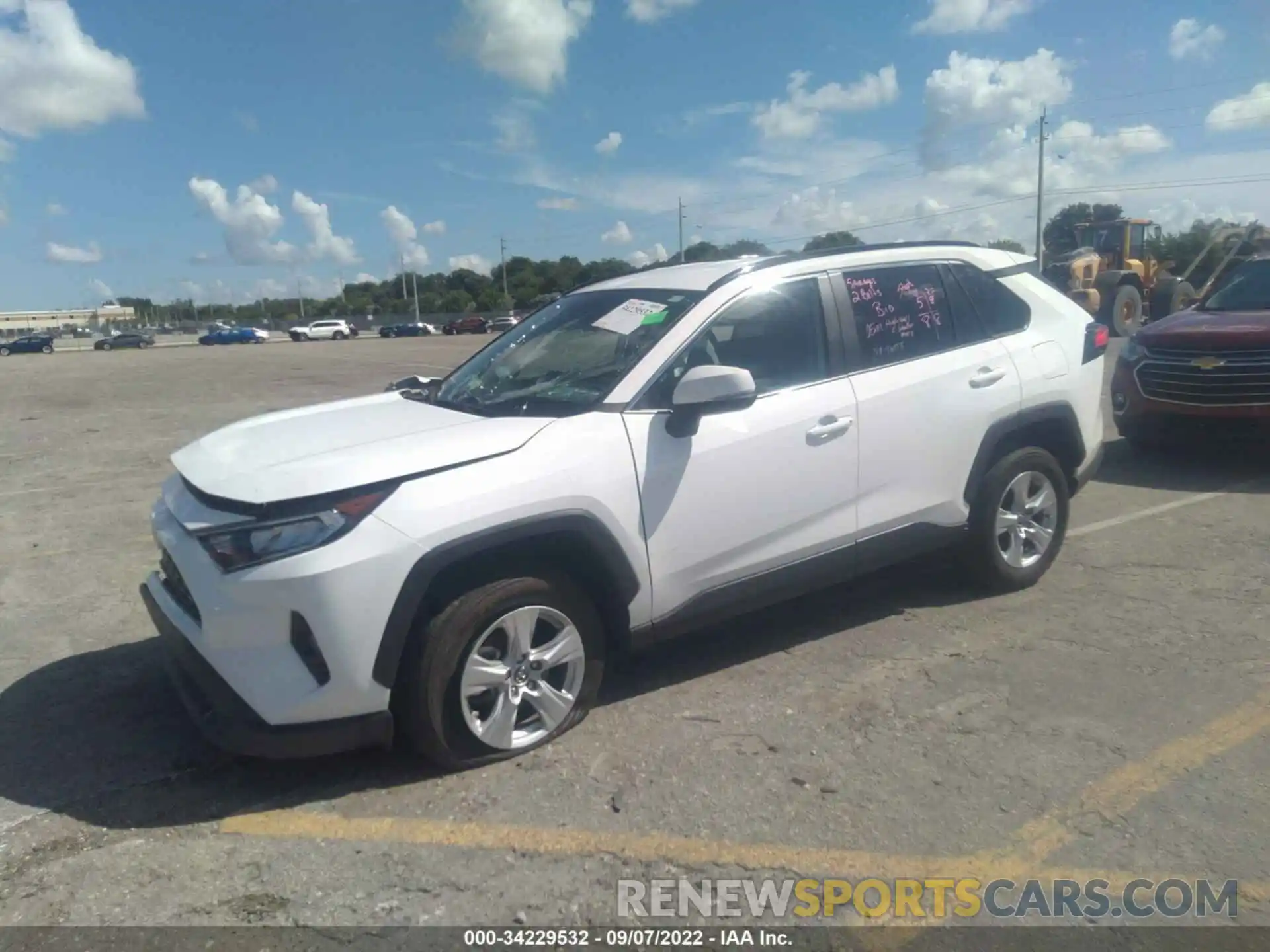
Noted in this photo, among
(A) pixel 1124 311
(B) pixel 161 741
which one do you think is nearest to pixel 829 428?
(B) pixel 161 741

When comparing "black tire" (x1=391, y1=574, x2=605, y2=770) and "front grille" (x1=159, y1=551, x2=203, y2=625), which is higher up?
"front grille" (x1=159, y1=551, x2=203, y2=625)

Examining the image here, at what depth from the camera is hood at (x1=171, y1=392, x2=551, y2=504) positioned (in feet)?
10.1

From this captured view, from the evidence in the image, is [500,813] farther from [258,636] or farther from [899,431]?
[899,431]

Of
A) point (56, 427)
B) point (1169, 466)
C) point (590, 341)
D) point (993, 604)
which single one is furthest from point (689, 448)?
point (56, 427)

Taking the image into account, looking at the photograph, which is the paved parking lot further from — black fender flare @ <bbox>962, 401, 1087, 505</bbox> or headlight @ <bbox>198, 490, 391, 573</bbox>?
headlight @ <bbox>198, 490, 391, 573</bbox>

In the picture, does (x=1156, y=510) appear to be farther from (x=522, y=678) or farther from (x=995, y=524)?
(x=522, y=678)

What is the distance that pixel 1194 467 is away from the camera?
8.03 meters

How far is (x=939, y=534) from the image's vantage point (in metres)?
4.62

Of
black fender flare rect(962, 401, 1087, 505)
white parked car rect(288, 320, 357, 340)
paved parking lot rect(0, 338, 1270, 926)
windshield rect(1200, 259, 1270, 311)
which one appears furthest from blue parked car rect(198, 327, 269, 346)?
black fender flare rect(962, 401, 1087, 505)

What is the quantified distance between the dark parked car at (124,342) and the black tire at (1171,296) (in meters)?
63.6

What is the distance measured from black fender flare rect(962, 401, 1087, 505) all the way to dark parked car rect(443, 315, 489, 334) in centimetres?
7051

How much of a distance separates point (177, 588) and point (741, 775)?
84.8 inches

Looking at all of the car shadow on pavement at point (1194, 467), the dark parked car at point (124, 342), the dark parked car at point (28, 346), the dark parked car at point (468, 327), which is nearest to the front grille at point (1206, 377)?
the car shadow on pavement at point (1194, 467)

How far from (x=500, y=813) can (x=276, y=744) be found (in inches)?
29.7
